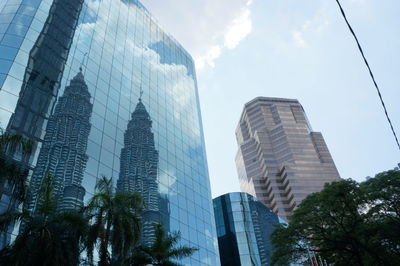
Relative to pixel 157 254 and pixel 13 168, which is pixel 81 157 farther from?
pixel 13 168

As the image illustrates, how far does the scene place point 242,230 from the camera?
53.7 m

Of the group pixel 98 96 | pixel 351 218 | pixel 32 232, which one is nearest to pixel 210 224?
pixel 351 218

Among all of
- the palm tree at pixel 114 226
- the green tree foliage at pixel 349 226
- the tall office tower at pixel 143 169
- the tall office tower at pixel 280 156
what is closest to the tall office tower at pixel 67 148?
the tall office tower at pixel 143 169

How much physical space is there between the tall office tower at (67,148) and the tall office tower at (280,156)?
10379cm

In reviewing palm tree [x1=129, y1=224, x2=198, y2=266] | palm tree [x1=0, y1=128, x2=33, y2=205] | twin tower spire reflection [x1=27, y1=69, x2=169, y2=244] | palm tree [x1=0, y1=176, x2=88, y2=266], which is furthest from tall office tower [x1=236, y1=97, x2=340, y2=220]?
palm tree [x1=0, y1=128, x2=33, y2=205]

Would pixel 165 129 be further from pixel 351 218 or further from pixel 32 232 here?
pixel 32 232

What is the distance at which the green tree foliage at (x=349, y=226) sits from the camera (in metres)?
28.8

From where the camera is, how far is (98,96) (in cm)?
3619

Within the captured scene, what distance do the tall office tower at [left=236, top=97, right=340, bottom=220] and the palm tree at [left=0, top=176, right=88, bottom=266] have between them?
114 m

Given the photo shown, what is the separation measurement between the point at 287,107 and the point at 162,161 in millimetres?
133355

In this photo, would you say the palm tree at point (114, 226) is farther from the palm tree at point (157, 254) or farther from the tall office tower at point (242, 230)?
the tall office tower at point (242, 230)

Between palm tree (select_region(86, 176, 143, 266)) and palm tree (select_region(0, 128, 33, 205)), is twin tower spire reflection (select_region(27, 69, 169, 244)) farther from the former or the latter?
palm tree (select_region(0, 128, 33, 205))

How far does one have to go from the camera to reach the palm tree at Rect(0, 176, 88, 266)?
14.5 m

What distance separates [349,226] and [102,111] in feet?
88.8
